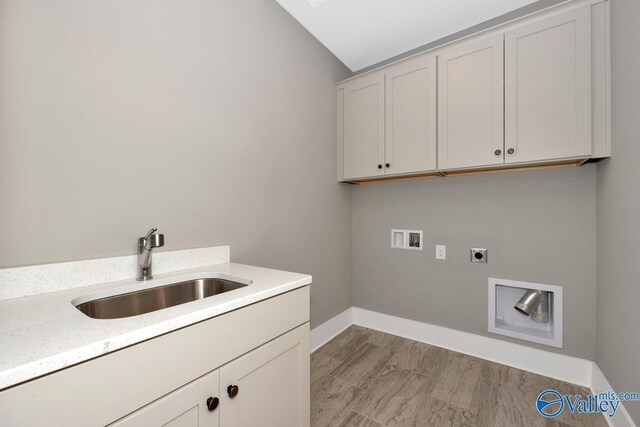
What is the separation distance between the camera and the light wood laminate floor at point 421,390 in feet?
4.73

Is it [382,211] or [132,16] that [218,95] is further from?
[382,211]

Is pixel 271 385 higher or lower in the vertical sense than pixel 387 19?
lower

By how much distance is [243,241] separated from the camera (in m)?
1.61

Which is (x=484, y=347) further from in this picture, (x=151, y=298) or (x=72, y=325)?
(x=72, y=325)

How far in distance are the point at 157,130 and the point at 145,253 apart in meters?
0.56

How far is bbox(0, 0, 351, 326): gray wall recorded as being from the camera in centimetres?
90

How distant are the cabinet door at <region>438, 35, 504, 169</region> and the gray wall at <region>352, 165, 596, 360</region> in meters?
0.32

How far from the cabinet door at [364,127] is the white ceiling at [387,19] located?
0.96 ft

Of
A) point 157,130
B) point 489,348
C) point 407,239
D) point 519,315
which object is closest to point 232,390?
point 157,130

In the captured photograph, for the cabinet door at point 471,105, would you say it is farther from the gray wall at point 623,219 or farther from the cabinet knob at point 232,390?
the cabinet knob at point 232,390

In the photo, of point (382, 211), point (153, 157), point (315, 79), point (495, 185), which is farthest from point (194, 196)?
point (495, 185)

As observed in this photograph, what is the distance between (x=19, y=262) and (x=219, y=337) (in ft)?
2.35

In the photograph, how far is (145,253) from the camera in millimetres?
1132

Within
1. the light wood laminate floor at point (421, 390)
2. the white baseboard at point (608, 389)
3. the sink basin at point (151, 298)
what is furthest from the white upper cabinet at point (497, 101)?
the sink basin at point (151, 298)
